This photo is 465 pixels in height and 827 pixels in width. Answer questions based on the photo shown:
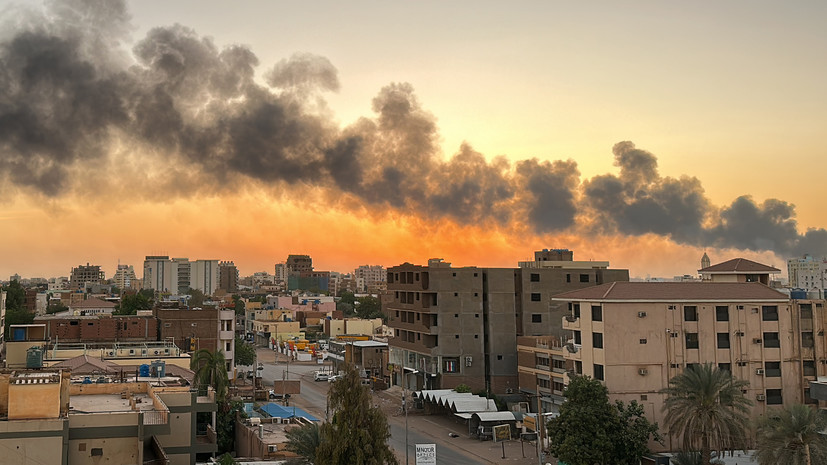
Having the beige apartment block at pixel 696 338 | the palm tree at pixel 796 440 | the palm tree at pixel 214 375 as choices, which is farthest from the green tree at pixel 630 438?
the palm tree at pixel 214 375

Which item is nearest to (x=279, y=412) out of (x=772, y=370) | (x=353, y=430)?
(x=353, y=430)

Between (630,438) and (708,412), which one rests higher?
(708,412)

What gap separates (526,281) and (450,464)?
37.3 meters

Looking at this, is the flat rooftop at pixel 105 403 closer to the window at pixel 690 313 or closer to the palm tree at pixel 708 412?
the palm tree at pixel 708 412

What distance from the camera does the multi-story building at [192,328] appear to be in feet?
296

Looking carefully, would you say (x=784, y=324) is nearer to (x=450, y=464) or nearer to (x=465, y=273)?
(x=450, y=464)

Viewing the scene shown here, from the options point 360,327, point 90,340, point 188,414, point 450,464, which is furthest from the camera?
point 360,327

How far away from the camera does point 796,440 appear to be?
38812mm

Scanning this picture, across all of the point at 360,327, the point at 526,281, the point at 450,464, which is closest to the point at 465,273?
the point at 526,281

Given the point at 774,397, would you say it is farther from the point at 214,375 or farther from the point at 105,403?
the point at 105,403

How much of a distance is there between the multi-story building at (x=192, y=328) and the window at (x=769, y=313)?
59941mm

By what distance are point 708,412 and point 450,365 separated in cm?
4242

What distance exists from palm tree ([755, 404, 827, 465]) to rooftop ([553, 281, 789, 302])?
782 inches

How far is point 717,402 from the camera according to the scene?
49.8m
